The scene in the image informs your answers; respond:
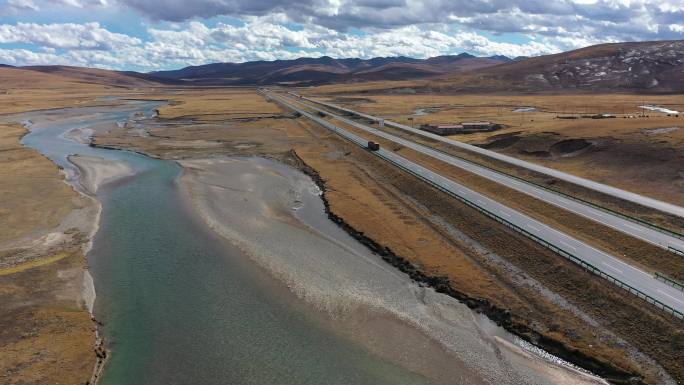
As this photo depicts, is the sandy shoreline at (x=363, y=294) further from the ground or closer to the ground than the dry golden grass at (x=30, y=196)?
closer to the ground

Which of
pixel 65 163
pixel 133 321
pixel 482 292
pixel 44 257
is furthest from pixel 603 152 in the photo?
pixel 65 163

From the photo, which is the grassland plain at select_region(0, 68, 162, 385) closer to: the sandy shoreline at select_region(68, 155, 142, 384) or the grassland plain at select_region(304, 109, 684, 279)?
the sandy shoreline at select_region(68, 155, 142, 384)

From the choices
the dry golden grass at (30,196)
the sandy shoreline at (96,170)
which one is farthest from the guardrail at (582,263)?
the sandy shoreline at (96,170)

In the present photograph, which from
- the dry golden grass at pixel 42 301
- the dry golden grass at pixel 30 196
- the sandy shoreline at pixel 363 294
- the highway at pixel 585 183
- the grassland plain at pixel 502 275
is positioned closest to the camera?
the dry golden grass at pixel 42 301

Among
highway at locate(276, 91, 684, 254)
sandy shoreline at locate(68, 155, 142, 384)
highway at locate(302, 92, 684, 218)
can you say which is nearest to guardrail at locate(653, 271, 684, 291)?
highway at locate(276, 91, 684, 254)

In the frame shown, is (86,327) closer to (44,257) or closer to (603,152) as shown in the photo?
(44,257)

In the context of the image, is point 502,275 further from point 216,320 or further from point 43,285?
point 43,285

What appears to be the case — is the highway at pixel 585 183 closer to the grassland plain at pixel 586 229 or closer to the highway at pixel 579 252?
the grassland plain at pixel 586 229

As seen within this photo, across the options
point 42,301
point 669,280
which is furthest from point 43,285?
point 669,280
